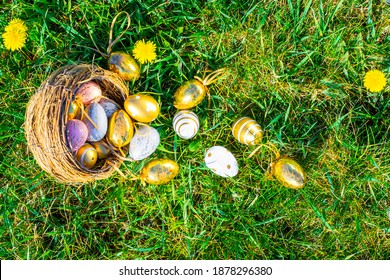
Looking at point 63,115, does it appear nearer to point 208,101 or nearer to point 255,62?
point 208,101

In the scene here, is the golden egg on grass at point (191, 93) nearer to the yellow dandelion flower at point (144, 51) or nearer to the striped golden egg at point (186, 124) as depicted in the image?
the striped golden egg at point (186, 124)

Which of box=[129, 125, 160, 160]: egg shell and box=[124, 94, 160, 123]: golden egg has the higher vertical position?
box=[124, 94, 160, 123]: golden egg

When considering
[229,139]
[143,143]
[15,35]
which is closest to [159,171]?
[143,143]

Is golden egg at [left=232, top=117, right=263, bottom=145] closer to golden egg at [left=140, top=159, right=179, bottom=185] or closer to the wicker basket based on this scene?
golden egg at [left=140, top=159, right=179, bottom=185]

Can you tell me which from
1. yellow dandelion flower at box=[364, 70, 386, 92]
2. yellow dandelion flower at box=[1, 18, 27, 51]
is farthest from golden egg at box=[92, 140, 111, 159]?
yellow dandelion flower at box=[364, 70, 386, 92]

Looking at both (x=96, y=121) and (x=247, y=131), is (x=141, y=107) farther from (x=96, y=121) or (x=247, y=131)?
(x=247, y=131)
